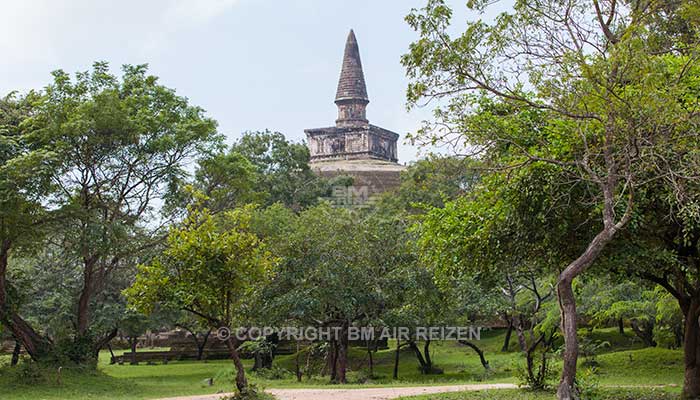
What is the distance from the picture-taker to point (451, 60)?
9500 millimetres

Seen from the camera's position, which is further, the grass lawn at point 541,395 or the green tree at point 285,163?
the green tree at point 285,163

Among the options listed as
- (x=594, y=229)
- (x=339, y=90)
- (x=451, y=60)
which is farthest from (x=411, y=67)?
(x=339, y=90)

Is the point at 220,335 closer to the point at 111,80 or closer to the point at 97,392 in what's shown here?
the point at 97,392

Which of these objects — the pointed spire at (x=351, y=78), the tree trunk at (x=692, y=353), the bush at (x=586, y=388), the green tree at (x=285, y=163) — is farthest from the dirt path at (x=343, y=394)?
the pointed spire at (x=351, y=78)

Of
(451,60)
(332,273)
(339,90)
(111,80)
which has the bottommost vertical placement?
(332,273)

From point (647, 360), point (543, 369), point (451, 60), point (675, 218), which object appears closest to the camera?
point (451, 60)

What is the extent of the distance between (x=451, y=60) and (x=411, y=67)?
601 mm

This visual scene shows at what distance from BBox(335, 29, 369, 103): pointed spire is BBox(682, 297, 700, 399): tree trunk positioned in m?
41.0

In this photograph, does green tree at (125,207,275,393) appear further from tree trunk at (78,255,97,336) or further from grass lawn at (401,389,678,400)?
tree trunk at (78,255,97,336)

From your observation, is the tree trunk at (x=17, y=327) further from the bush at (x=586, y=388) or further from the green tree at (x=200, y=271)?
the bush at (x=586, y=388)

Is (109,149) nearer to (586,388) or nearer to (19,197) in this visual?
(19,197)

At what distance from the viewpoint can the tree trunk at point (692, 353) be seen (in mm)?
11289

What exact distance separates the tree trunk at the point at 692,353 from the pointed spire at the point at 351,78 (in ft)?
135

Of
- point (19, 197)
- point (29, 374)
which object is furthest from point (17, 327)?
point (19, 197)
